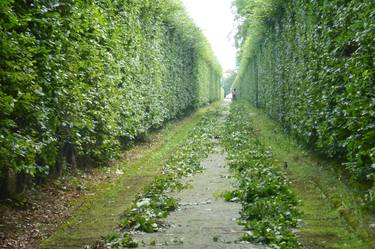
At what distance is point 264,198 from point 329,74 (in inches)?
115

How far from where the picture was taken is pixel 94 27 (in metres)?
9.89

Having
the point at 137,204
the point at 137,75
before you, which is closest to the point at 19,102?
the point at 137,204

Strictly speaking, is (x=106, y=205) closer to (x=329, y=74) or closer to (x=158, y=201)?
(x=158, y=201)

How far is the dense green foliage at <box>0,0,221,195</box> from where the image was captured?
240 inches

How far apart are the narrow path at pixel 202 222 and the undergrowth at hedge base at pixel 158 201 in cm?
17

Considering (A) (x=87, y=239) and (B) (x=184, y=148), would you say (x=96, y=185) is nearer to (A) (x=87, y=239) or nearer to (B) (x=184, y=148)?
(A) (x=87, y=239)

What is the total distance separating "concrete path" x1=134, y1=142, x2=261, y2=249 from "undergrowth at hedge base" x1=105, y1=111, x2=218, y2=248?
6.6 inches

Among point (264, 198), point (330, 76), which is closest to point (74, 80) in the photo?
point (264, 198)

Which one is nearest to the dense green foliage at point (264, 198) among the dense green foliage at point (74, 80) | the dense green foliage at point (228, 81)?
the dense green foliage at point (74, 80)

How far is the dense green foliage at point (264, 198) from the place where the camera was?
5520mm

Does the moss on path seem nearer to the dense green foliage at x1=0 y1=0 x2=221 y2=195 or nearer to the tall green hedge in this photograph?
the dense green foliage at x1=0 y1=0 x2=221 y2=195

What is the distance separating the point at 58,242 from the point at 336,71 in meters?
5.29

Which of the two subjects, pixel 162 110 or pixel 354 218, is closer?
pixel 354 218

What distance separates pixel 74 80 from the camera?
8.35m
